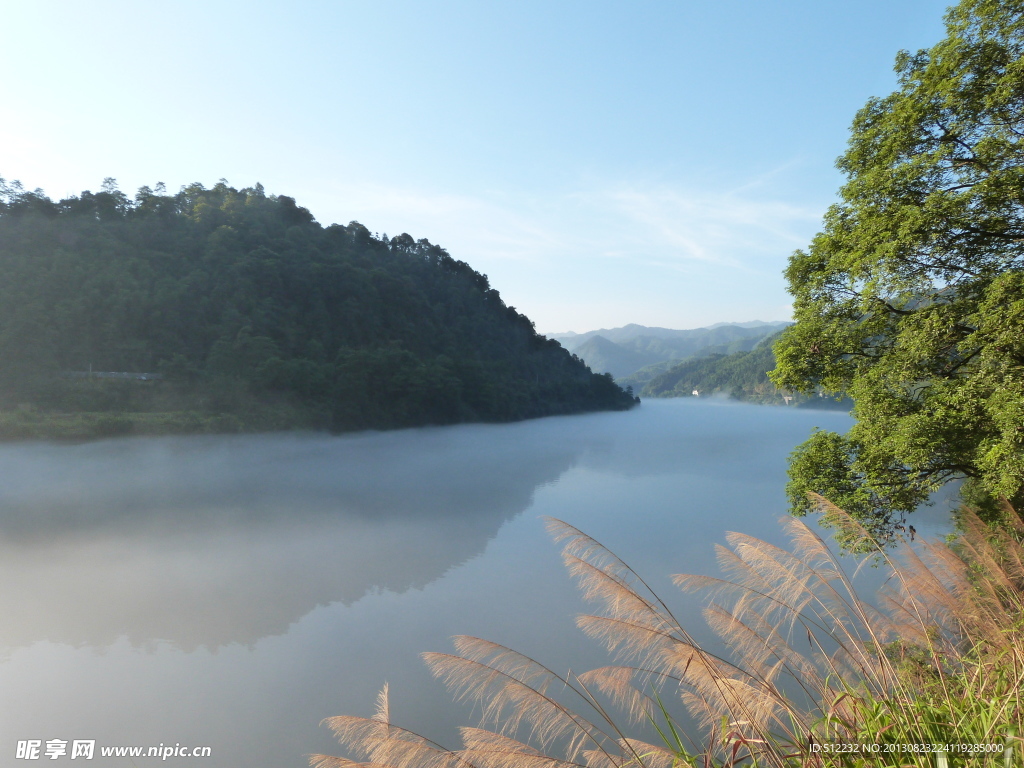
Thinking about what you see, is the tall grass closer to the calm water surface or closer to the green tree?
the green tree

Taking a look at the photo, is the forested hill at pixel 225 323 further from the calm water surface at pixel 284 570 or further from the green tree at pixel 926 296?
the green tree at pixel 926 296

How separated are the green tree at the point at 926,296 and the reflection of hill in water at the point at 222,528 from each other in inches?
450

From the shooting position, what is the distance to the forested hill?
26.8 m

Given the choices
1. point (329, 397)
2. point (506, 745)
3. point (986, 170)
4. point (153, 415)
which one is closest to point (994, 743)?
point (506, 745)

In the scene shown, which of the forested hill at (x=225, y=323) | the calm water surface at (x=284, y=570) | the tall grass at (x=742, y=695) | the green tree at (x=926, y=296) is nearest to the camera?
the tall grass at (x=742, y=695)

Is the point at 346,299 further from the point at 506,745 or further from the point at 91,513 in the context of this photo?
the point at 506,745

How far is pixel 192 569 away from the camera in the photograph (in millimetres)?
15062

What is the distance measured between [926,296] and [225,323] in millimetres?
38040

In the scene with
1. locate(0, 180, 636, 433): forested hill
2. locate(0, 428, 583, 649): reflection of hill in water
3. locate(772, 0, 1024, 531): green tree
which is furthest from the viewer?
locate(0, 180, 636, 433): forested hill

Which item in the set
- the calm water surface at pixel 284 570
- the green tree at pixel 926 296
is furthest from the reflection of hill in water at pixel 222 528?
the green tree at pixel 926 296

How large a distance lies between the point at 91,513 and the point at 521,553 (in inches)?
698

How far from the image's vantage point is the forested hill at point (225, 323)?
26.8 meters

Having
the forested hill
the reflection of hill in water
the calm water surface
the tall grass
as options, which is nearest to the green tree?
the tall grass

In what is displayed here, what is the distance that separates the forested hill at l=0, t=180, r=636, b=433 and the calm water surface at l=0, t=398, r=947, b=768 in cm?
345
